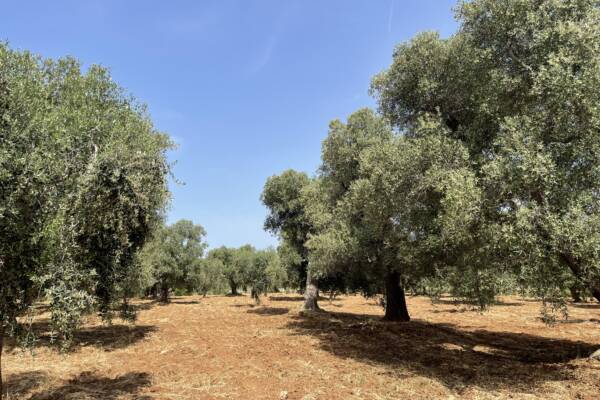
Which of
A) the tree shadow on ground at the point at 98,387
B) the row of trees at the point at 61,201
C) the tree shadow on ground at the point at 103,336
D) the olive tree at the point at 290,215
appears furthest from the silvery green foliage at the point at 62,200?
the olive tree at the point at 290,215

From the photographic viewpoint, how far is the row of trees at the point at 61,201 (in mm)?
9148

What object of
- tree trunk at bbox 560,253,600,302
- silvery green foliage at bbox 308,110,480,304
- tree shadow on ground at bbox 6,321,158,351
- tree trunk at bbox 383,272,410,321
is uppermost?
silvery green foliage at bbox 308,110,480,304

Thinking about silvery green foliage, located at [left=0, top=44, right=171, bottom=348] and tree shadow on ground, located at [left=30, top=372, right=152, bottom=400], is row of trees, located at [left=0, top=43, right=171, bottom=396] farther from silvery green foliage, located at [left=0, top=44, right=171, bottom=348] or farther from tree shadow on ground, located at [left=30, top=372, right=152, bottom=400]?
tree shadow on ground, located at [left=30, top=372, right=152, bottom=400]

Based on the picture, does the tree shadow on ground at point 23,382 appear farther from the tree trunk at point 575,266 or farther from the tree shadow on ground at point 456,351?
the tree trunk at point 575,266

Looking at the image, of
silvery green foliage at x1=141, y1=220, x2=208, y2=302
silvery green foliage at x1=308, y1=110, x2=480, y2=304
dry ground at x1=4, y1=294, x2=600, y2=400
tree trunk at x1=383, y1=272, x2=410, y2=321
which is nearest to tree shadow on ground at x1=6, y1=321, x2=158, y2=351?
dry ground at x1=4, y1=294, x2=600, y2=400

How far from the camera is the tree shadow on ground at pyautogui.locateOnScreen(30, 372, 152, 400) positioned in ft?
43.4

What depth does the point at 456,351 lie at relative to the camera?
2034 cm

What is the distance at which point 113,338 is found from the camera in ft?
84.9

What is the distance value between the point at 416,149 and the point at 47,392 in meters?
17.2

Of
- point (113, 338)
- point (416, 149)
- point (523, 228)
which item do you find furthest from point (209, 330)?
point (523, 228)

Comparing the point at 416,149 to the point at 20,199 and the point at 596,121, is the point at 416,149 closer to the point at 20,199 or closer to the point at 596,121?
the point at 596,121

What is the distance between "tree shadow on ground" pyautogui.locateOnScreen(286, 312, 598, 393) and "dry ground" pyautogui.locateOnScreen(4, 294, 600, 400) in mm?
62

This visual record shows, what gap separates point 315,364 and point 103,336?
1726cm

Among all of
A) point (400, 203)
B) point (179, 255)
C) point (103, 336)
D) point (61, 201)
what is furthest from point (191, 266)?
point (61, 201)
